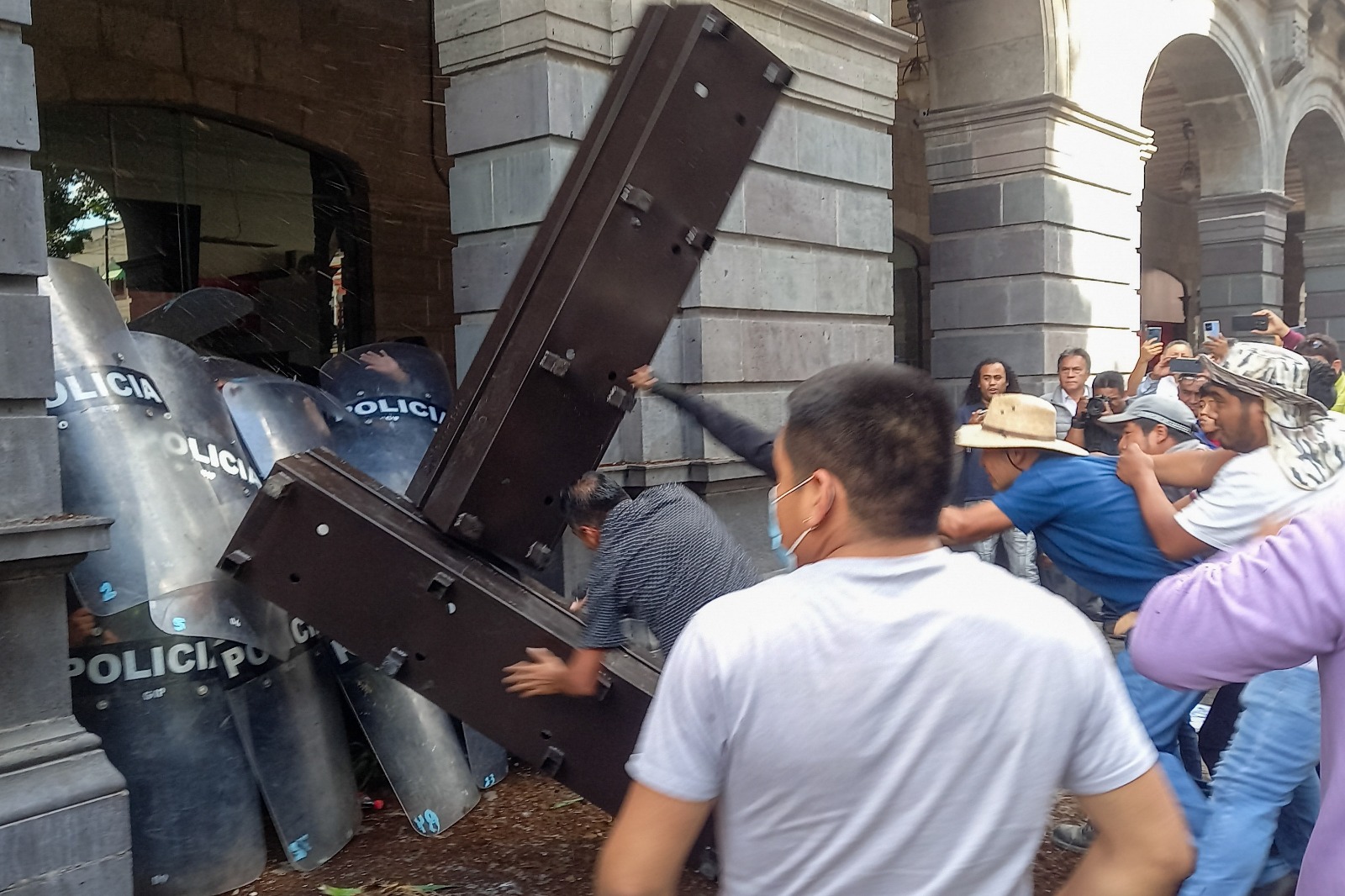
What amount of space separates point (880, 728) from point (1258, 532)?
203 centimetres

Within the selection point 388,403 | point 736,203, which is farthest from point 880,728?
point 736,203

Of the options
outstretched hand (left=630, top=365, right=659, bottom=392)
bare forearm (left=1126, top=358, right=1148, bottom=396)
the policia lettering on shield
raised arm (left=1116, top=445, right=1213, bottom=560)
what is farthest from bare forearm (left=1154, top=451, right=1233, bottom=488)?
bare forearm (left=1126, top=358, right=1148, bottom=396)

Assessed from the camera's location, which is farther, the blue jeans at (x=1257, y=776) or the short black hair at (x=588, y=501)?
the short black hair at (x=588, y=501)

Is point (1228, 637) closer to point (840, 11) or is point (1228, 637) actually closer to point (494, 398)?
point (494, 398)

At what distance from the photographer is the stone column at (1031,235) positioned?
8.84 meters

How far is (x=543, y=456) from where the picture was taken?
10.4 feet

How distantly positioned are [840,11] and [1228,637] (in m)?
5.87

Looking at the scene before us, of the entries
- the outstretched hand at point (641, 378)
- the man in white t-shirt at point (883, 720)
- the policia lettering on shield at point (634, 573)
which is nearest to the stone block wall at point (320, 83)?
the outstretched hand at point (641, 378)

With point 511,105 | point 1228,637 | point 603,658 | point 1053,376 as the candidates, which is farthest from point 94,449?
point 1053,376

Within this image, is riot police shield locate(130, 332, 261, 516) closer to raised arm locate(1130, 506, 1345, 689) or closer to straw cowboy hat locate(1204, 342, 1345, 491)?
raised arm locate(1130, 506, 1345, 689)

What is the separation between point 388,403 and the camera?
4.90m

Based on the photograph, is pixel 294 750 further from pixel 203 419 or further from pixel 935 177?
pixel 935 177

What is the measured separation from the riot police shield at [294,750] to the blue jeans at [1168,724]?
2.70 m

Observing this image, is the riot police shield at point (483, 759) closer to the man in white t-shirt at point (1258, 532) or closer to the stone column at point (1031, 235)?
the man in white t-shirt at point (1258, 532)
